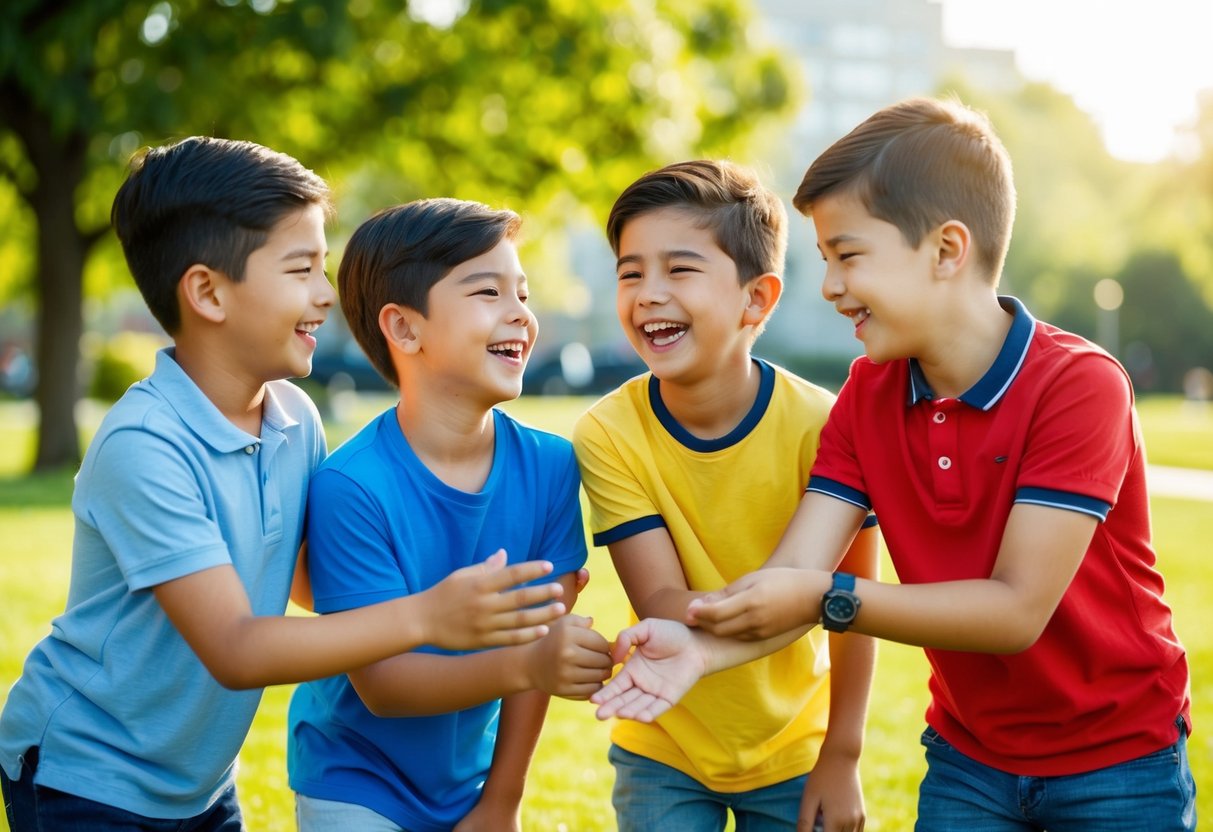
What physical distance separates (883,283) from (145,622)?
178cm

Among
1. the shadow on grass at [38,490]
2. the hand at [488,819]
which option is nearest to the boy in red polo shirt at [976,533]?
the hand at [488,819]

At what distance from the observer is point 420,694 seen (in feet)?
8.98

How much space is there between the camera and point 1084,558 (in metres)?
2.71

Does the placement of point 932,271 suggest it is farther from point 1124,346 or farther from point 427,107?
point 1124,346

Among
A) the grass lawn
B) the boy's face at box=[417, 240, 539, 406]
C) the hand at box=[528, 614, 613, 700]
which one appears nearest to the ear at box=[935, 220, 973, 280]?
the boy's face at box=[417, 240, 539, 406]

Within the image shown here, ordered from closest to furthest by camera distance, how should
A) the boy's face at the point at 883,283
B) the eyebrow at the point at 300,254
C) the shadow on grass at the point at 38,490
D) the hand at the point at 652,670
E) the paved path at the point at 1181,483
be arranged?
the hand at the point at 652,670 < the boy's face at the point at 883,283 < the eyebrow at the point at 300,254 < the shadow on grass at the point at 38,490 < the paved path at the point at 1181,483

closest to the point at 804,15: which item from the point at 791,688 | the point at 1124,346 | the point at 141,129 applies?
the point at 1124,346

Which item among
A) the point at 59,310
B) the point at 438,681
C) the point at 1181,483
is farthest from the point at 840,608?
the point at 1181,483

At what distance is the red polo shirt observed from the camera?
262 centimetres

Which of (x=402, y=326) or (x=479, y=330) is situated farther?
(x=402, y=326)

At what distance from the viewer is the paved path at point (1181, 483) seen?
15.6 metres

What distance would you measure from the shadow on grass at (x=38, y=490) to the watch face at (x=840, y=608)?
1136 centimetres

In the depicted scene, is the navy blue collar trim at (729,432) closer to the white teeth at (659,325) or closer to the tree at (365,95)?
the white teeth at (659,325)

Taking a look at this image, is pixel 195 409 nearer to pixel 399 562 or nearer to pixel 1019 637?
pixel 399 562
